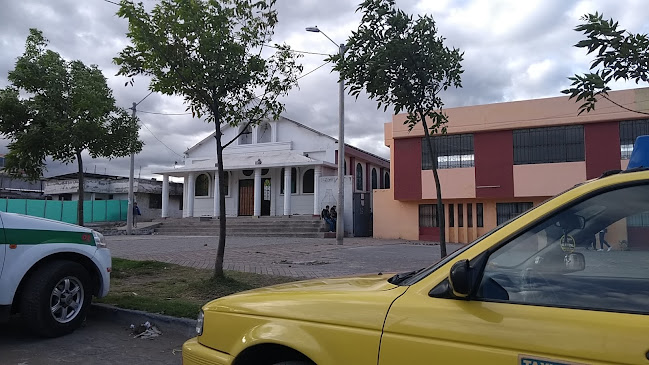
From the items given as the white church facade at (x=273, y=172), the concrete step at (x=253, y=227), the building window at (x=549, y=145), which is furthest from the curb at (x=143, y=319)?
the white church facade at (x=273, y=172)

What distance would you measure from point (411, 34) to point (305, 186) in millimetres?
21114

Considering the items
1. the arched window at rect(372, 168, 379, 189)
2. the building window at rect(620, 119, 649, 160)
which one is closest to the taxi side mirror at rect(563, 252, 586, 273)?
Result: the building window at rect(620, 119, 649, 160)

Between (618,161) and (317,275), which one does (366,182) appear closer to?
(618,161)

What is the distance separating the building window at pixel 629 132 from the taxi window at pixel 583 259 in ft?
62.2

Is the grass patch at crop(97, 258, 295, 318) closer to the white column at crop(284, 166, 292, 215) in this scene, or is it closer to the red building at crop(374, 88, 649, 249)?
the red building at crop(374, 88, 649, 249)

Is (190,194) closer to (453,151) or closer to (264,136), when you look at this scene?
(264,136)

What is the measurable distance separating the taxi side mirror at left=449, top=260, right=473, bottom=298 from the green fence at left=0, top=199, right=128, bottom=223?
1078 inches

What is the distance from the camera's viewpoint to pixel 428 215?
2148 centimetres

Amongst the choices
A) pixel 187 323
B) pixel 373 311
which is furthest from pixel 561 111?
pixel 373 311

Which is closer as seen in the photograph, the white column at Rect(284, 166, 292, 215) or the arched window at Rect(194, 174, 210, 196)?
the white column at Rect(284, 166, 292, 215)

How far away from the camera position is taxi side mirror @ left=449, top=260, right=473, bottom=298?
6.27 feet

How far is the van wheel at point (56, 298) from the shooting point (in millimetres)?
4926

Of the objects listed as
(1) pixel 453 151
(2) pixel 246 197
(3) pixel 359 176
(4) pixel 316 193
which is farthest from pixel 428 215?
(2) pixel 246 197

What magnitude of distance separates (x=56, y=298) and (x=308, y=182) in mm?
21505
